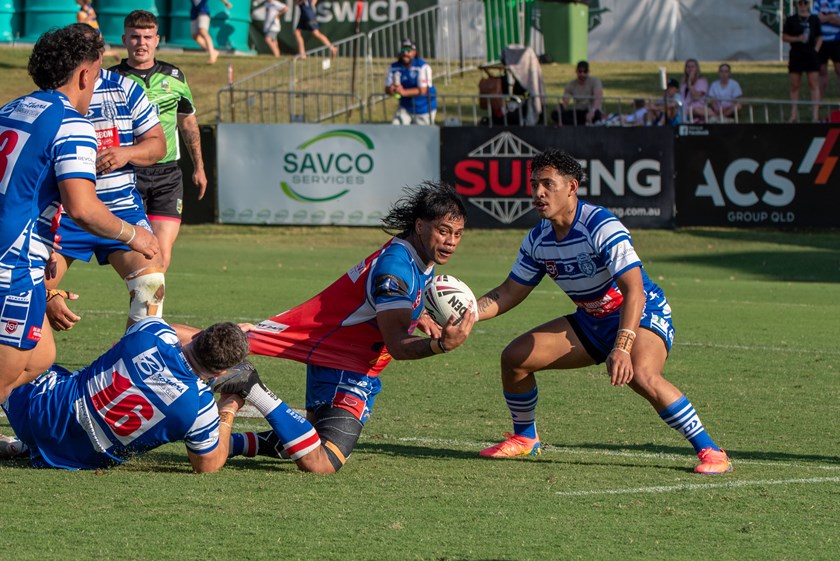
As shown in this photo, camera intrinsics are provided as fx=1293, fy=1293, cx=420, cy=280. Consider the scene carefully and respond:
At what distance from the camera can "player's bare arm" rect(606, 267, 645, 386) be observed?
21.8 ft

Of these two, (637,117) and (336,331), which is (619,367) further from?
(637,117)

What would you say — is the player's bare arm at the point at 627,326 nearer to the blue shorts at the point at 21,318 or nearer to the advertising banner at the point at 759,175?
the blue shorts at the point at 21,318

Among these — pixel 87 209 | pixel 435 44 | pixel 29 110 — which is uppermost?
pixel 435 44

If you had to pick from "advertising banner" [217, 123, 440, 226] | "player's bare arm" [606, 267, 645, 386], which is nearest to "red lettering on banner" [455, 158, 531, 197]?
"advertising banner" [217, 123, 440, 226]

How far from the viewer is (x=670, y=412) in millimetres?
6980

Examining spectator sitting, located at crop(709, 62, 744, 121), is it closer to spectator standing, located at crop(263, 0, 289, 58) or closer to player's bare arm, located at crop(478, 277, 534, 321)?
spectator standing, located at crop(263, 0, 289, 58)

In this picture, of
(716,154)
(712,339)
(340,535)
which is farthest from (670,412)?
(716,154)

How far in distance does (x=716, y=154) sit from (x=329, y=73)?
35.4 ft

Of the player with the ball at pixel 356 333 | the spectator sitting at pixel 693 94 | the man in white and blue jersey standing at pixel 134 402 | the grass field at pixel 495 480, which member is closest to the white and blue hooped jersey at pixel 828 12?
the spectator sitting at pixel 693 94

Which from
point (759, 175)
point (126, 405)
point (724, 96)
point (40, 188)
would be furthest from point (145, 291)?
point (724, 96)

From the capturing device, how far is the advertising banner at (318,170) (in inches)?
826

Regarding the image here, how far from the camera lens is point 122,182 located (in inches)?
332


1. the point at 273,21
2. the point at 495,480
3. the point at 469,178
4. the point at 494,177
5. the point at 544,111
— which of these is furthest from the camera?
the point at 273,21

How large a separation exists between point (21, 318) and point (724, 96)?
18.3 meters
